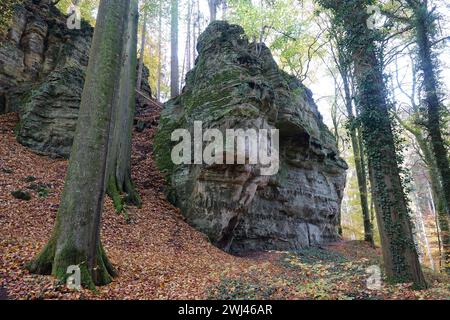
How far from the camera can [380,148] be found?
736 cm

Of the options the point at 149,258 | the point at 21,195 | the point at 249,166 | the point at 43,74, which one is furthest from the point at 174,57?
the point at 149,258

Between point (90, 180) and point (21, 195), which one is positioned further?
point (21, 195)

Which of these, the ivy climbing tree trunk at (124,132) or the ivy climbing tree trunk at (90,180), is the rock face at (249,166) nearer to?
the ivy climbing tree trunk at (124,132)

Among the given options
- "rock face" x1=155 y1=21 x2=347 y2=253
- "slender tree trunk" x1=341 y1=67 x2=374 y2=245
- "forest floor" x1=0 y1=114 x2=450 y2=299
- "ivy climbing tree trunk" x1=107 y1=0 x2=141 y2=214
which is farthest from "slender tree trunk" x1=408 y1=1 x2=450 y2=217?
"ivy climbing tree trunk" x1=107 y1=0 x2=141 y2=214

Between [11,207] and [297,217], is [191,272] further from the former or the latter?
[297,217]

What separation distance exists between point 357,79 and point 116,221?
8271 mm

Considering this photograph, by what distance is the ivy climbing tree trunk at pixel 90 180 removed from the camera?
5.41 m

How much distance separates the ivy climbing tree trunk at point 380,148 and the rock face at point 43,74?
1151 cm

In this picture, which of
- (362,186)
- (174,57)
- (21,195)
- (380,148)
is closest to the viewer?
(380,148)

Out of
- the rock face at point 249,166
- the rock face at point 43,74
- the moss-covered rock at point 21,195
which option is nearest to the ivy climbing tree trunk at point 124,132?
the rock face at point 249,166

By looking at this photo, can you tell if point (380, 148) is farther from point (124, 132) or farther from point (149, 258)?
point (124, 132)

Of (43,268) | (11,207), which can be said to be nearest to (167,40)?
(11,207)

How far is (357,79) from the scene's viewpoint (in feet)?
26.4

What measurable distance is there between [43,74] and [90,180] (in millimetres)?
12889
